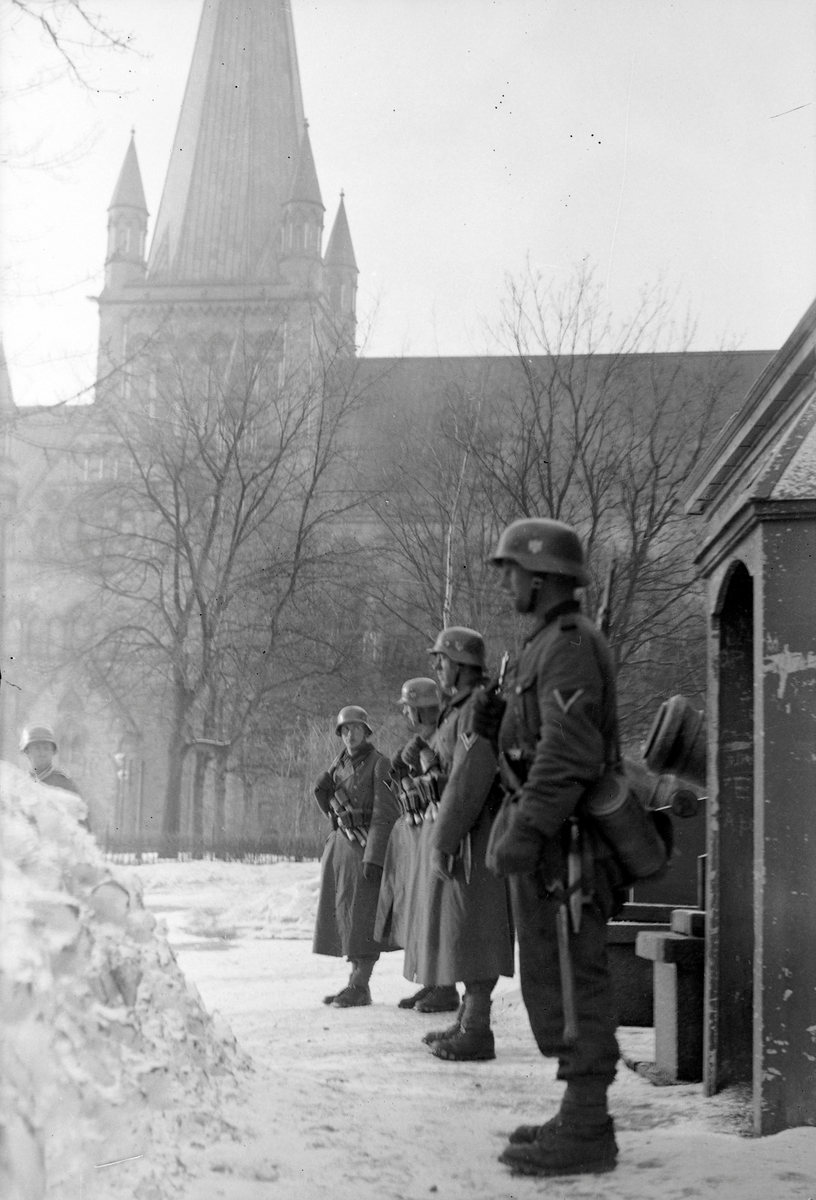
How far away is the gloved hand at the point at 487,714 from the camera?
476 cm

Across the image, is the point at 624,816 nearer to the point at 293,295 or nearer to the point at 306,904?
the point at 306,904

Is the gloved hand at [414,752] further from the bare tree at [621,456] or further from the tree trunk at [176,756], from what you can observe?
the tree trunk at [176,756]

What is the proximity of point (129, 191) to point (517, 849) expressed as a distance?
5572 cm

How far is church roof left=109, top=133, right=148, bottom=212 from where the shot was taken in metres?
55.5

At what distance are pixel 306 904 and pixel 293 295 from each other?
126ft

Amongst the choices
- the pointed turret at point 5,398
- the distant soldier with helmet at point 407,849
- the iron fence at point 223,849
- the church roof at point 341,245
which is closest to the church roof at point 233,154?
the pointed turret at point 5,398

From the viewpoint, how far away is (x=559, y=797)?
4301mm

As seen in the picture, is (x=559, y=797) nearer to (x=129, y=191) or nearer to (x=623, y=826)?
(x=623, y=826)

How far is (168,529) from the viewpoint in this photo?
34.5m

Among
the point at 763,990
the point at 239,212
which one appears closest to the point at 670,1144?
the point at 763,990

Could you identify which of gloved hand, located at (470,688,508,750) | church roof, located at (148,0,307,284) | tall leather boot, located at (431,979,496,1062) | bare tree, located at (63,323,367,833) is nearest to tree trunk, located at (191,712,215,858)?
bare tree, located at (63,323,367,833)

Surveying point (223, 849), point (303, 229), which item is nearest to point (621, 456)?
point (223, 849)

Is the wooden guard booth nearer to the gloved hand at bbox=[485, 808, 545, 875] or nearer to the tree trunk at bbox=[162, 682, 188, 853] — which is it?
the gloved hand at bbox=[485, 808, 545, 875]

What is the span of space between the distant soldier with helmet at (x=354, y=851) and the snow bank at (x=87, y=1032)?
3.32 m
